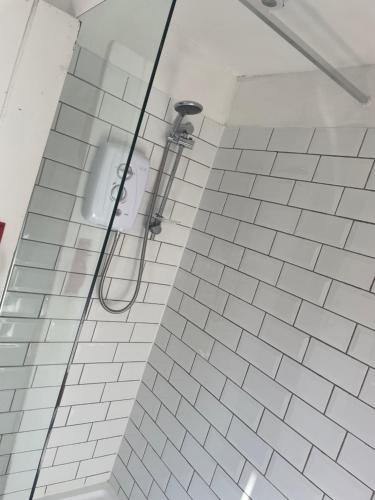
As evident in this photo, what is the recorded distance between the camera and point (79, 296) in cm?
143

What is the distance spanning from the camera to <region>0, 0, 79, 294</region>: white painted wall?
4.24ft

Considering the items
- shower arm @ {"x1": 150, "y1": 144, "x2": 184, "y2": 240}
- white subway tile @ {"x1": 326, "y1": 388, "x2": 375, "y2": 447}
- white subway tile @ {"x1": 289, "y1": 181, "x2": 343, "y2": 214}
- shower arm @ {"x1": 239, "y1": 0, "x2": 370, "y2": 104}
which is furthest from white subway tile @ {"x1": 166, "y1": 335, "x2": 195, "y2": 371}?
shower arm @ {"x1": 239, "y1": 0, "x2": 370, "y2": 104}

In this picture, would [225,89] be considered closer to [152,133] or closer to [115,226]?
[152,133]

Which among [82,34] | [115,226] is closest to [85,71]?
[82,34]

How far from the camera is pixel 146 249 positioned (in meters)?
1.86

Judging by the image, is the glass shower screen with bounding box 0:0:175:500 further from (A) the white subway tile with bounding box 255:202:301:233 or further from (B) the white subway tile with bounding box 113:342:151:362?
(A) the white subway tile with bounding box 255:202:301:233

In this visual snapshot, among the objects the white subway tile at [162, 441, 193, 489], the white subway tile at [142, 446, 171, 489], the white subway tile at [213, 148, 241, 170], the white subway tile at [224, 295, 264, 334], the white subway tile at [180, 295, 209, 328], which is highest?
the white subway tile at [213, 148, 241, 170]

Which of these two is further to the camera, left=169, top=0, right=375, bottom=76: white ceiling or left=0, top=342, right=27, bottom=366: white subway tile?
left=0, top=342, right=27, bottom=366: white subway tile

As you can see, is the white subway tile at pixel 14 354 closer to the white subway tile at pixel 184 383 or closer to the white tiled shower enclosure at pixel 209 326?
the white tiled shower enclosure at pixel 209 326

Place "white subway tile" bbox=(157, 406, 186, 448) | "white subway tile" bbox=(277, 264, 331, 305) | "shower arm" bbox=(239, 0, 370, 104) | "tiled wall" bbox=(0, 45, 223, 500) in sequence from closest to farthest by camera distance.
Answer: "shower arm" bbox=(239, 0, 370, 104)
"white subway tile" bbox=(277, 264, 331, 305)
"tiled wall" bbox=(0, 45, 223, 500)
"white subway tile" bbox=(157, 406, 186, 448)

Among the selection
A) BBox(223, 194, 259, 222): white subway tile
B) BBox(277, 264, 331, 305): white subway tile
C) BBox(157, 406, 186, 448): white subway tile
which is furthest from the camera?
BBox(157, 406, 186, 448): white subway tile

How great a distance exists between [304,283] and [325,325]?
16cm

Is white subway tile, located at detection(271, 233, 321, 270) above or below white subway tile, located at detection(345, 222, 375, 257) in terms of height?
below

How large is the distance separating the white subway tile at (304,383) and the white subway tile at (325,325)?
12 cm
